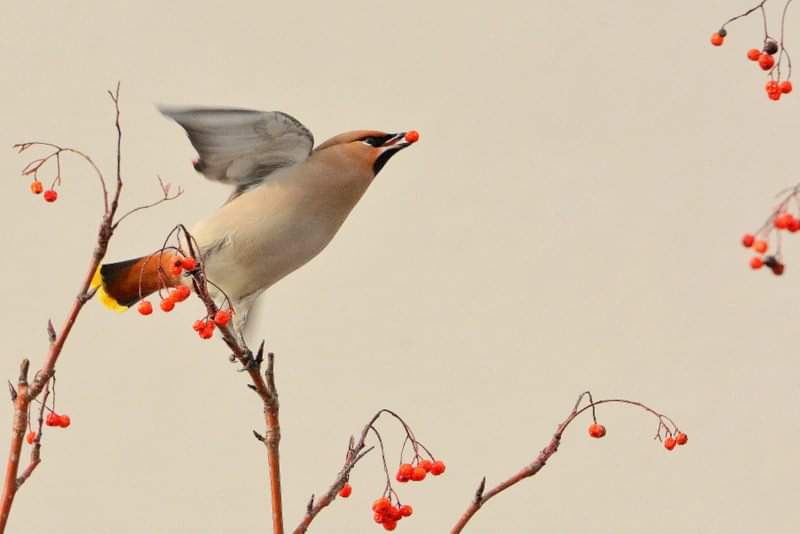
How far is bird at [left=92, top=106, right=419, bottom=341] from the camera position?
2.17 m

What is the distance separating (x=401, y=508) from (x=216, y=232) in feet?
3.03

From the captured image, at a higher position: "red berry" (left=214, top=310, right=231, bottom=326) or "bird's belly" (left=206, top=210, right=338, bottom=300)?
"bird's belly" (left=206, top=210, right=338, bottom=300)

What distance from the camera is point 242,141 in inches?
86.7

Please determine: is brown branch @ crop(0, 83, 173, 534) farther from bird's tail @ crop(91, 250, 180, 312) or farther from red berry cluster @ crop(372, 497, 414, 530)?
bird's tail @ crop(91, 250, 180, 312)

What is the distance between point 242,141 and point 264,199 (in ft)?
0.41

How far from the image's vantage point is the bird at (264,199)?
217cm

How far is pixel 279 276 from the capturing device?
2264mm

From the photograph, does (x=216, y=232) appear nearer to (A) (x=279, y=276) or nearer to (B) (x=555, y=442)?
(A) (x=279, y=276)

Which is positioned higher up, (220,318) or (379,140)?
(379,140)

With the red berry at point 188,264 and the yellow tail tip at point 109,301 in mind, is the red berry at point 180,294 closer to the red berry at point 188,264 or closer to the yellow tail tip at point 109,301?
the red berry at point 188,264

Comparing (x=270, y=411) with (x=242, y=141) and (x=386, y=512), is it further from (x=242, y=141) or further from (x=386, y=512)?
(x=242, y=141)

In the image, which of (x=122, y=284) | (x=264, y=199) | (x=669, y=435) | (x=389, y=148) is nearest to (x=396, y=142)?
(x=389, y=148)

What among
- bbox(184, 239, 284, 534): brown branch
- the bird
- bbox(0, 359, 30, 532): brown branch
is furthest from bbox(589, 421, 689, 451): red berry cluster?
the bird

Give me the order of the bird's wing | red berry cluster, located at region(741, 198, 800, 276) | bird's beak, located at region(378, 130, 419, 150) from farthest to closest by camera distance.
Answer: bird's beak, located at region(378, 130, 419, 150) → the bird's wing → red berry cluster, located at region(741, 198, 800, 276)
